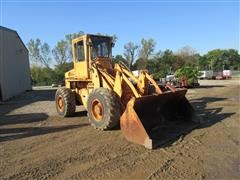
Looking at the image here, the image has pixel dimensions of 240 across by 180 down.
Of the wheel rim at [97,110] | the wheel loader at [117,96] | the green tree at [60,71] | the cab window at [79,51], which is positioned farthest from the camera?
the green tree at [60,71]

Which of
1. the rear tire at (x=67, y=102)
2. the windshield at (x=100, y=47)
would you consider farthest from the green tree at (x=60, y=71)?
the windshield at (x=100, y=47)

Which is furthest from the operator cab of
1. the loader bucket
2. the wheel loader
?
the loader bucket

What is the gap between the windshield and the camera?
990 centimetres

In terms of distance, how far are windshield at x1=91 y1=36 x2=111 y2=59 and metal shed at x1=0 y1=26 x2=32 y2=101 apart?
12.2m

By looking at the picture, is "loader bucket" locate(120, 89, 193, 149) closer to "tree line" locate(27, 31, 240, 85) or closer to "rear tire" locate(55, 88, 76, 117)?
"rear tire" locate(55, 88, 76, 117)

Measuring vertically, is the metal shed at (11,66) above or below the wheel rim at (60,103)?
above

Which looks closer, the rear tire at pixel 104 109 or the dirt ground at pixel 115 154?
the dirt ground at pixel 115 154

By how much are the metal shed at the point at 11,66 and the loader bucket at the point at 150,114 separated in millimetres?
14606

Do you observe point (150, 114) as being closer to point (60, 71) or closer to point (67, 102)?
point (67, 102)

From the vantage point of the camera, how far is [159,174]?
4.88 meters

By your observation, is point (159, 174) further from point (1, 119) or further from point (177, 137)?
point (1, 119)

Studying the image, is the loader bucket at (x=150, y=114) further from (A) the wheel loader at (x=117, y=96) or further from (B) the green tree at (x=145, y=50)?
(B) the green tree at (x=145, y=50)

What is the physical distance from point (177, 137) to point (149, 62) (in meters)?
61.7

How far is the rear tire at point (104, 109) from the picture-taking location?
778 centimetres
